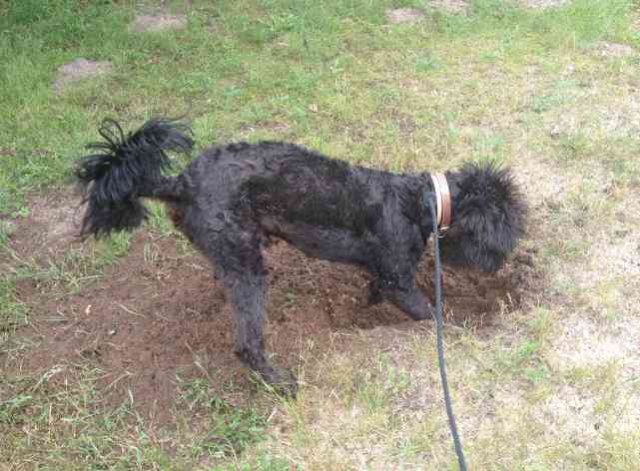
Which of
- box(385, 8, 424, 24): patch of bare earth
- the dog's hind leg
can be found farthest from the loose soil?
box(385, 8, 424, 24): patch of bare earth

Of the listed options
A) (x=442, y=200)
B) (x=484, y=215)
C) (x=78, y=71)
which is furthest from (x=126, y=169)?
(x=78, y=71)

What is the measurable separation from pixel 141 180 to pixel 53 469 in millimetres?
1463

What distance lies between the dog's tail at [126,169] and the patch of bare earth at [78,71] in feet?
11.1

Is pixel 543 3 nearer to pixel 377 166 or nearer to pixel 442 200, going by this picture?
pixel 377 166

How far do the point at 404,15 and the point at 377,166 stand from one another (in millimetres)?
3219

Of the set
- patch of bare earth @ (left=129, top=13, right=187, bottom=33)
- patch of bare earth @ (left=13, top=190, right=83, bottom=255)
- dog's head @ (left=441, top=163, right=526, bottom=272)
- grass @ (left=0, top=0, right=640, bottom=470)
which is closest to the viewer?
grass @ (left=0, top=0, right=640, bottom=470)

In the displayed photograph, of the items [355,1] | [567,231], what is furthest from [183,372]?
[355,1]

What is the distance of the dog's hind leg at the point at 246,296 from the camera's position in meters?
3.28

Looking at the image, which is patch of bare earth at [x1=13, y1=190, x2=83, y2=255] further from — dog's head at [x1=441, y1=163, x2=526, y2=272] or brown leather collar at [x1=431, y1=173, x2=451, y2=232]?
dog's head at [x1=441, y1=163, x2=526, y2=272]

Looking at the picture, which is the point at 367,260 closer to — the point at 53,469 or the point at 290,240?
the point at 290,240

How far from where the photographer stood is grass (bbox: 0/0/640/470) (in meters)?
3.04

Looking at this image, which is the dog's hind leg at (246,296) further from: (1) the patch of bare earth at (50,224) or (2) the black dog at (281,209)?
(1) the patch of bare earth at (50,224)

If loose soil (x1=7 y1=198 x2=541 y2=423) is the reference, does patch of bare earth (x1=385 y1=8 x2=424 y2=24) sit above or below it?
above

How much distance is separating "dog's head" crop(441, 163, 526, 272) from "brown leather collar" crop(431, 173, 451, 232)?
0.09 meters
